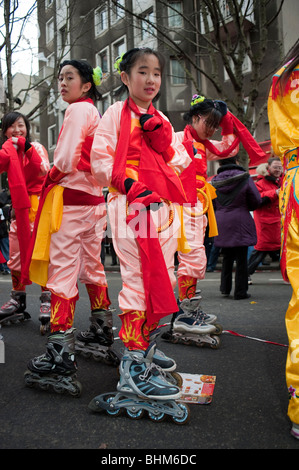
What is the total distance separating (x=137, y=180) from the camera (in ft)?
6.81

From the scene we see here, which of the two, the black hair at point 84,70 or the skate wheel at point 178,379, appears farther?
the black hair at point 84,70

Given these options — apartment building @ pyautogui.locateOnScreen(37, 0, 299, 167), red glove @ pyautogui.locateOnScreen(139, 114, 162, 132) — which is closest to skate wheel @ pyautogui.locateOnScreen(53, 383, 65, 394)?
red glove @ pyautogui.locateOnScreen(139, 114, 162, 132)

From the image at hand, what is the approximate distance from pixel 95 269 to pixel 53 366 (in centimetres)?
70

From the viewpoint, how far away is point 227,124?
3406mm

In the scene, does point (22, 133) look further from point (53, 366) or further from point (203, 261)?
point (53, 366)

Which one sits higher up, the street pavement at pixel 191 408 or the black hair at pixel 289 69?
the black hair at pixel 289 69

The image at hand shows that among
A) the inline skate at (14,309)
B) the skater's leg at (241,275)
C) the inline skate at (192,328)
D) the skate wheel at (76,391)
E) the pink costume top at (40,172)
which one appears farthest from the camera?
the skater's leg at (241,275)

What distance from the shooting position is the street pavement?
5.57ft

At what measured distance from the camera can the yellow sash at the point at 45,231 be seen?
2.38 m

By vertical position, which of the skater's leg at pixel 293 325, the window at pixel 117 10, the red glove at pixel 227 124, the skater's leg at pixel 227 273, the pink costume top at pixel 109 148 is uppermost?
the window at pixel 117 10

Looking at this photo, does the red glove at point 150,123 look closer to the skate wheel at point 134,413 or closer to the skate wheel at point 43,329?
the skate wheel at point 134,413

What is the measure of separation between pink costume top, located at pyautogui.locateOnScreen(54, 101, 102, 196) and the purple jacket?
9.57 ft

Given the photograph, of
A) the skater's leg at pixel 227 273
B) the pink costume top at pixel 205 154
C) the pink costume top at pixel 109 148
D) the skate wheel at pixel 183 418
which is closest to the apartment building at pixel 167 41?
the skater's leg at pixel 227 273

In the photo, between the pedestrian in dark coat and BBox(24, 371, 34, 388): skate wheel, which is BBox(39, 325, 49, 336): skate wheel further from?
the pedestrian in dark coat
